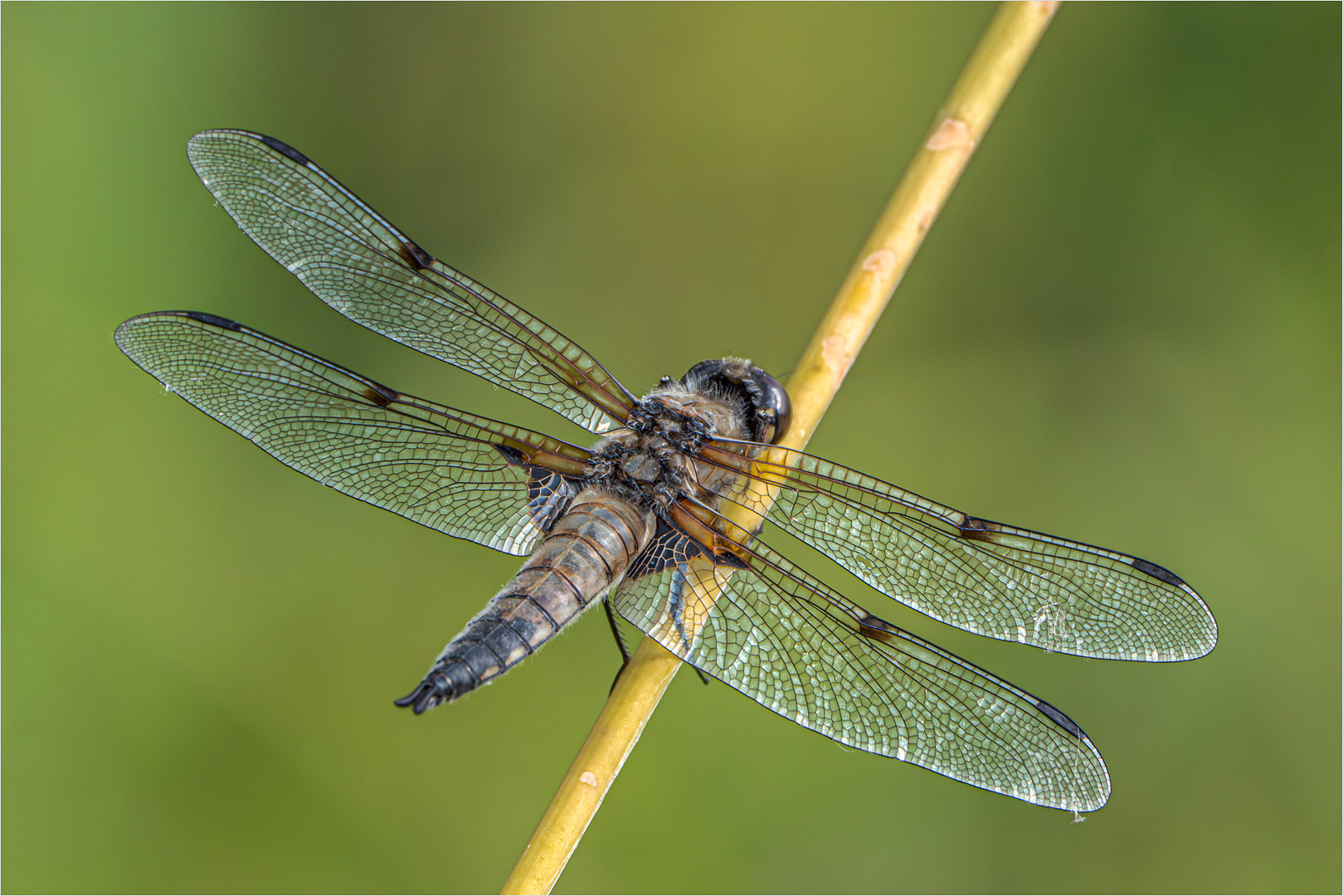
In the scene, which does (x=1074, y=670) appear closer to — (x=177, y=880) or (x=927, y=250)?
(x=927, y=250)

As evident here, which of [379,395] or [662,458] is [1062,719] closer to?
[662,458]

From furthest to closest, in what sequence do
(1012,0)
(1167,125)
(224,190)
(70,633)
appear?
(1167,125)
(70,633)
(224,190)
(1012,0)

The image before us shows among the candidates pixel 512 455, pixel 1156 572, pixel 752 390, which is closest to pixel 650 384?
pixel 752 390

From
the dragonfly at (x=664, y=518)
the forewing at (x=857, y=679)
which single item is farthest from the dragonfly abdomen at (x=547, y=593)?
the forewing at (x=857, y=679)

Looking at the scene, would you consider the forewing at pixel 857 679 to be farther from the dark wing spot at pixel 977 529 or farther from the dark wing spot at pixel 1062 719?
the dark wing spot at pixel 977 529

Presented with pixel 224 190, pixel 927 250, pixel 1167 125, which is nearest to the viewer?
pixel 224 190

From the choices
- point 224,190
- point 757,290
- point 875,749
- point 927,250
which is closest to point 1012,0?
point 927,250

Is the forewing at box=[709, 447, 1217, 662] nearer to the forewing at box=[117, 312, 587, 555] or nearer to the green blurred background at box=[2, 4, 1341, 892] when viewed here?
the forewing at box=[117, 312, 587, 555]

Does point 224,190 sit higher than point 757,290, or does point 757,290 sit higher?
point 757,290

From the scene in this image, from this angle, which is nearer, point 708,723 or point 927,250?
point 708,723

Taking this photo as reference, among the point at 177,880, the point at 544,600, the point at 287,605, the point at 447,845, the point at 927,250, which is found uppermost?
the point at 927,250
